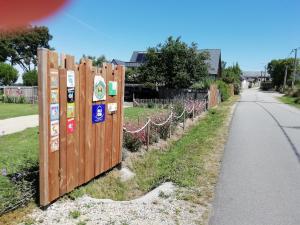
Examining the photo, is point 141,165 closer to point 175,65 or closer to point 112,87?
point 112,87

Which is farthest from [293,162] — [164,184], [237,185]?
[164,184]

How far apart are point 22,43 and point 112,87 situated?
5425cm

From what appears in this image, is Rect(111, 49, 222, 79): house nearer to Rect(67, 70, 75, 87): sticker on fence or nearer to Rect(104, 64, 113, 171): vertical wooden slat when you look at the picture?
Rect(104, 64, 113, 171): vertical wooden slat

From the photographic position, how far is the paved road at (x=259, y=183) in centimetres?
452

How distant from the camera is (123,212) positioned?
170 inches

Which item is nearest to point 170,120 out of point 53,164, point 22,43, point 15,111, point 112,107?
point 112,107

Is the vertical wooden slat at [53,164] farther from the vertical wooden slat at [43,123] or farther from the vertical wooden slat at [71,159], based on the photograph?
the vertical wooden slat at [71,159]

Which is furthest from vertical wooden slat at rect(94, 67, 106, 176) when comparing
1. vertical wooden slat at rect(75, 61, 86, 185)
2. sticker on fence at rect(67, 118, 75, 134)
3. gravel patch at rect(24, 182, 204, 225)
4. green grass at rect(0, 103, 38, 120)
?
green grass at rect(0, 103, 38, 120)

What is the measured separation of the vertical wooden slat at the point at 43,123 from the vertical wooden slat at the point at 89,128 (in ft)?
3.14

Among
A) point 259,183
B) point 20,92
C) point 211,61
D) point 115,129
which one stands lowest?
point 259,183

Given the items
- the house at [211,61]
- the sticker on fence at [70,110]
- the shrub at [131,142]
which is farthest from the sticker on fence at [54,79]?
the house at [211,61]

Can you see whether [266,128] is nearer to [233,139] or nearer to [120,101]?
[233,139]

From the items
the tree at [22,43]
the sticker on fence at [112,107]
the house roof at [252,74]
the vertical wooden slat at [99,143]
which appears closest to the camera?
the vertical wooden slat at [99,143]

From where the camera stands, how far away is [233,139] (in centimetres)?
1091
